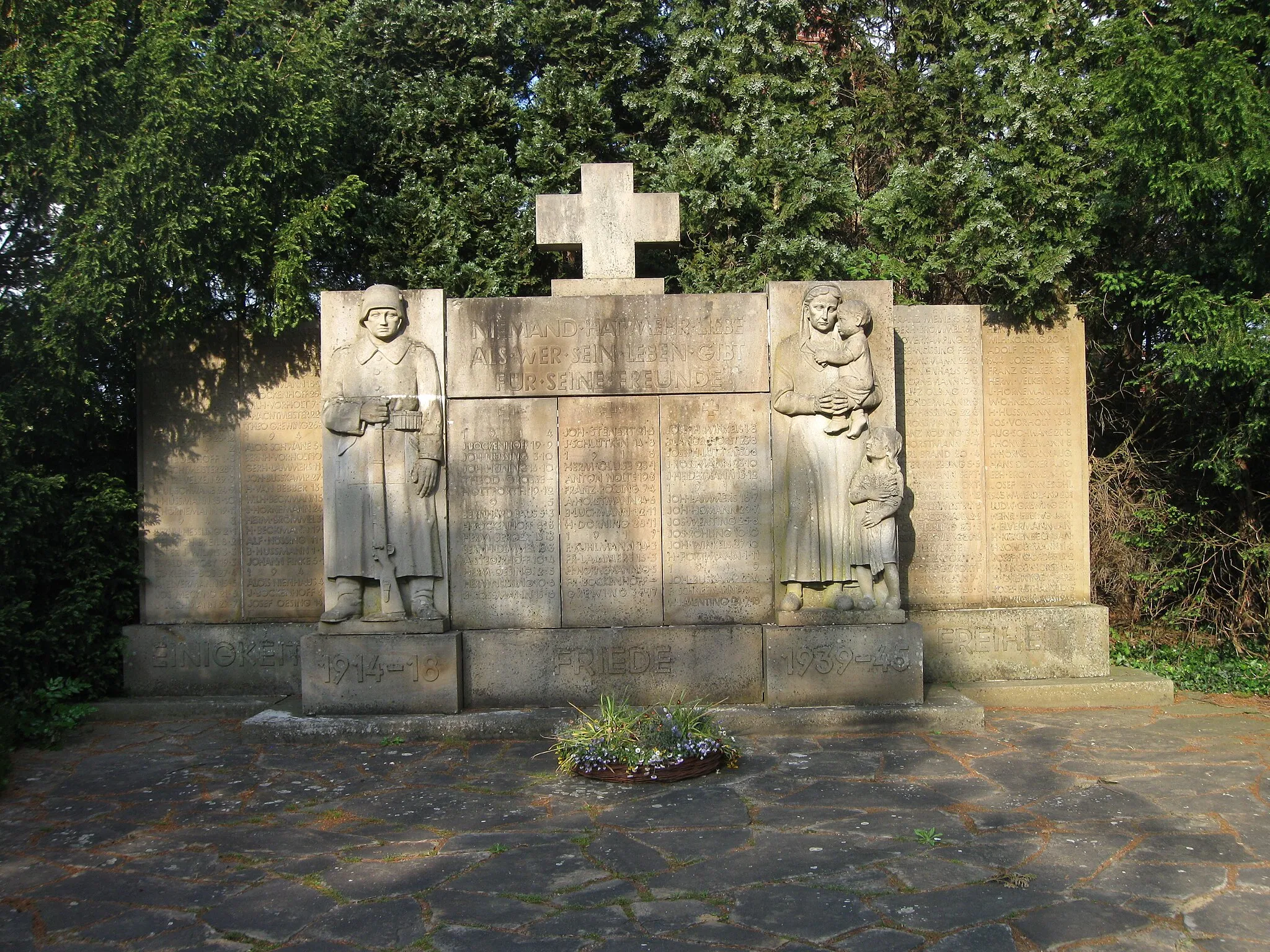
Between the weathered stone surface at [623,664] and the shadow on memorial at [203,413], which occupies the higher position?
the shadow on memorial at [203,413]

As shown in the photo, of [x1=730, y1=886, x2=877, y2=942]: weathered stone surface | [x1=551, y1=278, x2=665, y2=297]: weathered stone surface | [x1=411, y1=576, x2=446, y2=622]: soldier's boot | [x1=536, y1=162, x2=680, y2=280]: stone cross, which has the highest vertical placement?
[x1=536, y1=162, x2=680, y2=280]: stone cross

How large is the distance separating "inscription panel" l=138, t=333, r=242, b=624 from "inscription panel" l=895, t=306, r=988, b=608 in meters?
5.41

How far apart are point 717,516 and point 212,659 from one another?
166 inches

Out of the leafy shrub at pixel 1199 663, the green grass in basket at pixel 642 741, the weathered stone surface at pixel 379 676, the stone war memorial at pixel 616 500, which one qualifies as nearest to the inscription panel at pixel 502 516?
the stone war memorial at pixel 616 500

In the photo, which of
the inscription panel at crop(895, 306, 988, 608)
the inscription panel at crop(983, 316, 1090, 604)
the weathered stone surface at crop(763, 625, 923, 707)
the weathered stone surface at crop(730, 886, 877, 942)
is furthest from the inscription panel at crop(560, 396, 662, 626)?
the weathered stone surface at crop(730, 886, 877, 942)

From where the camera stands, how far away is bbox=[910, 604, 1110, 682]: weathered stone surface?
8250 millimetres

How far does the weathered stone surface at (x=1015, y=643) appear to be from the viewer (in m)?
8.25

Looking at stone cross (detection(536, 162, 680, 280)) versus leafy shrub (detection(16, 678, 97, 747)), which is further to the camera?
stone cross (detection(536, 162, 680, 280))

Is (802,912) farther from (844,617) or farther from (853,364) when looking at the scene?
(853,364)

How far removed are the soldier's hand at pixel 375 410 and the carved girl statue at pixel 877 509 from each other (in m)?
3.21

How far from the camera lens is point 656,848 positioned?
16.1 feet

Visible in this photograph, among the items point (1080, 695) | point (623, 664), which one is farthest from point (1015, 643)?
point (623, 664)

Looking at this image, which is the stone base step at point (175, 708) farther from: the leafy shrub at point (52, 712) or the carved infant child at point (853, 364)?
the carved infant child at point (853, 364)

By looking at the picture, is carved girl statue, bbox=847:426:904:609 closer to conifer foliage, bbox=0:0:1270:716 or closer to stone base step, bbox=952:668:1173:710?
stone base step, bbox=952:668:1173:710
